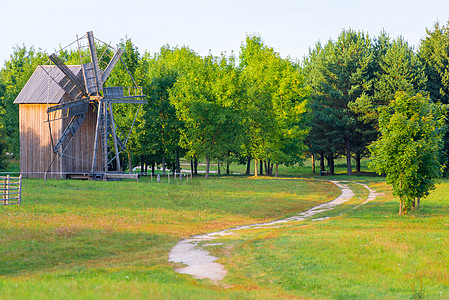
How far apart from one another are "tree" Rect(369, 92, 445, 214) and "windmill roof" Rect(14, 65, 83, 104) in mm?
36343

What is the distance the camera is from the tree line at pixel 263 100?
6606 cm

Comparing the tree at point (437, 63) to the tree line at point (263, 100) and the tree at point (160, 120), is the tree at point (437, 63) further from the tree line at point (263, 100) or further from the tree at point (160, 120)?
the tree at point (160, 120)

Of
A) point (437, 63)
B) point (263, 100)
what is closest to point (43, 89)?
point (263, 100)

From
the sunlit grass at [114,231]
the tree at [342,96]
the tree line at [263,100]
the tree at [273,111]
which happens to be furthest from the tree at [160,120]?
the tree at [342,96]

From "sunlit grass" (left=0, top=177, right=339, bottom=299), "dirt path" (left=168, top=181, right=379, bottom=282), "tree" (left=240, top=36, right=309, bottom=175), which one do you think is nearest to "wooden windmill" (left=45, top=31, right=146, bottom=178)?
"sunlit grass" (left=0, top=177, right=339, bottom=299)

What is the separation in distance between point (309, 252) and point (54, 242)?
12122mm

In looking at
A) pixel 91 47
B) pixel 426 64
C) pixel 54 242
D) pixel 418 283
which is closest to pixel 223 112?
pixel 91 47

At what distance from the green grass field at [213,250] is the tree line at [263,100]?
27.2m

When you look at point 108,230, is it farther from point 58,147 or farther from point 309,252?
point 58,147

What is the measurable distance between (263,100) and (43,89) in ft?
103

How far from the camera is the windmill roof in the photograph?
2094 inches

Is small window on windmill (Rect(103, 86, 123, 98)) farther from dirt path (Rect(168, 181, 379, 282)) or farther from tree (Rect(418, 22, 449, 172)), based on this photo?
tree (Rect(418, 22, 449, 172))

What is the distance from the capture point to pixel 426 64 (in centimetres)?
7900

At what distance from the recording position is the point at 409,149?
33.2 m
